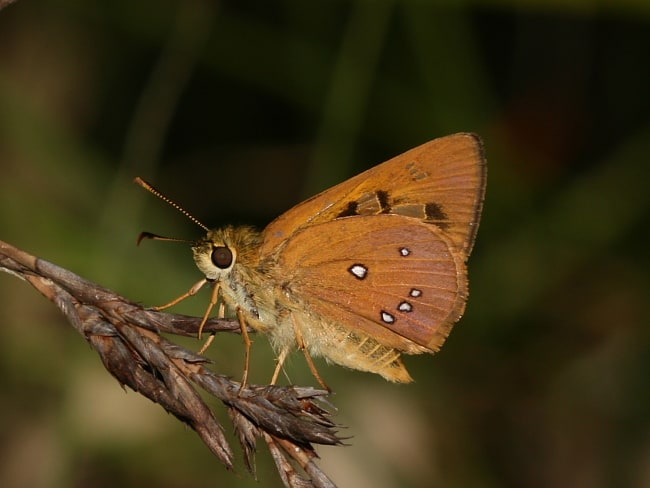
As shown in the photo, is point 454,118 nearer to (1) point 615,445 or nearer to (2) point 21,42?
(1) point 615,445

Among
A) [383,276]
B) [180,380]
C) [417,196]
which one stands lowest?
[180,380]

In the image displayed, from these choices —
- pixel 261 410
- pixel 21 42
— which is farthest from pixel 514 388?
pixel 21 42

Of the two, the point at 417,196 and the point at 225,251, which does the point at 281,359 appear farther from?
the point at 417,196

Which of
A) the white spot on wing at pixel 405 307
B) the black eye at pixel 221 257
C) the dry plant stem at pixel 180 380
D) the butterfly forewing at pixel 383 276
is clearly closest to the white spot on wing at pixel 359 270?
the butterfly forewing at pixel 383 276

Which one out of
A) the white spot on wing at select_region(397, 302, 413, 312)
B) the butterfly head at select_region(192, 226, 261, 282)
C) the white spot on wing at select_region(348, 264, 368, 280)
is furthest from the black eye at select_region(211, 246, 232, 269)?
the white spot on wing at select_region(397, 302, 413, 312)

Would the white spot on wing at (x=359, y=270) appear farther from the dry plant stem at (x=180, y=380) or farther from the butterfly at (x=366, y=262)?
the dry plant stem at (x=180, y=380)

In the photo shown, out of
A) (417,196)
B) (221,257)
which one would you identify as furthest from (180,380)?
(417,196)

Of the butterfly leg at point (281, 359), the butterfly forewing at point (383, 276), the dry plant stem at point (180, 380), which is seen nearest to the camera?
the dry plant stem at point (180, 380)
